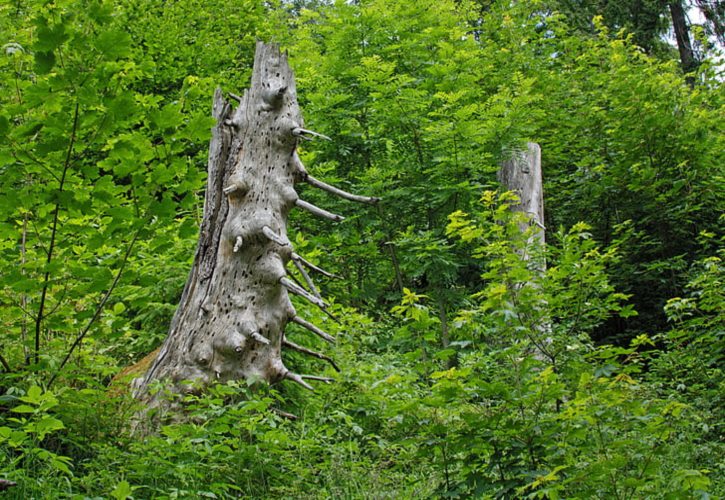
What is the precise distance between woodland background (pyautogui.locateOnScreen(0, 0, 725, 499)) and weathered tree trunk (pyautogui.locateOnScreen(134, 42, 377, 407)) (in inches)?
11.5

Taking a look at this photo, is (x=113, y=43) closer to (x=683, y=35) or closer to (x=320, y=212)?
(x=320, y=212)

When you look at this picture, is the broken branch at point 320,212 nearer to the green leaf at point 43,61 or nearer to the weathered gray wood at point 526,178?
the green leaf at point 43,61

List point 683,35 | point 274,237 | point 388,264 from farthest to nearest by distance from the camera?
point 683,35 → point 388,264 → point 274,237

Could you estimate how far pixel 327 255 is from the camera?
29.0 ft

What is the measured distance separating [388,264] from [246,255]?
471cm

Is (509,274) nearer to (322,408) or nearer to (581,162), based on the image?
(322,408)

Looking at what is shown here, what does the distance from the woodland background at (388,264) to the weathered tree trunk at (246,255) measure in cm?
29

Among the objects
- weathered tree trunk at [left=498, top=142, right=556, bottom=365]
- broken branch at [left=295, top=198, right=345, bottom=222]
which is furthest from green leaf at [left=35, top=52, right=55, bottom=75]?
weathered tree trunk at [left=498, top=142, right=556, bottom=365]

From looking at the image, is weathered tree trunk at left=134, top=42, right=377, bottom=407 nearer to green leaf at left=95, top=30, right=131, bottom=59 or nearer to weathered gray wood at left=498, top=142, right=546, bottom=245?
green leaf at left=95, top=30, right=131, bottom=59

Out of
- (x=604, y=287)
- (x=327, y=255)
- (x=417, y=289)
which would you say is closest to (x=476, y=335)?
(x=604, y=287)

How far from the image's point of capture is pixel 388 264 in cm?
953

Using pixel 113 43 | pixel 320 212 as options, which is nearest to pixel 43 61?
pixel 113 43

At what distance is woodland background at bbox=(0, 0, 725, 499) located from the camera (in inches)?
125

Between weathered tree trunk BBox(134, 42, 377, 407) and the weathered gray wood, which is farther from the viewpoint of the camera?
the weathered gray wood
